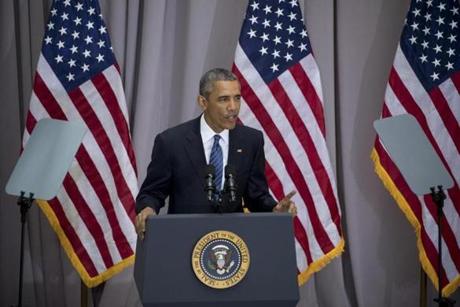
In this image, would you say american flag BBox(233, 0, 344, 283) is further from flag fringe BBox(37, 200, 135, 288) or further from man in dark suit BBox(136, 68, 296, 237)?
man in dark suit BBox(136, 68, 296, 237)

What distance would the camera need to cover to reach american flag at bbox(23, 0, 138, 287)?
5160mm

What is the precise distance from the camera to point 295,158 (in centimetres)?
527

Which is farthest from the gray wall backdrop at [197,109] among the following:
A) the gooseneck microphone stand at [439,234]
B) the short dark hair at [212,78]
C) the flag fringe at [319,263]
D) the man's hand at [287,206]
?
the man's hand at [287,206]

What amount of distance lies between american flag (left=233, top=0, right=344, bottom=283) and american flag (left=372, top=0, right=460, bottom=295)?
0.47 m

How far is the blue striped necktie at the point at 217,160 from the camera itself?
366 centimetres

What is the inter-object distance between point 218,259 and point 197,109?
3087 millimetres

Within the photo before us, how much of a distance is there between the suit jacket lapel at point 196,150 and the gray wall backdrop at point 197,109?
1.99m

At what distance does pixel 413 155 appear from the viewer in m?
4.32

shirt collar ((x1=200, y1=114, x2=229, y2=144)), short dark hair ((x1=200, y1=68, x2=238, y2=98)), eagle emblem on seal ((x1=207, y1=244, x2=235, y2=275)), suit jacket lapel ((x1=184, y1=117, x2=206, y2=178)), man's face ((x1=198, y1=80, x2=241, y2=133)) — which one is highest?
short dark hair ((x1=200, y1=68, x2=238, y2=98))

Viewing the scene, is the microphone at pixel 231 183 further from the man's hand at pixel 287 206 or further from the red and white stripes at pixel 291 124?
the red and white stripes at pixel 291 124

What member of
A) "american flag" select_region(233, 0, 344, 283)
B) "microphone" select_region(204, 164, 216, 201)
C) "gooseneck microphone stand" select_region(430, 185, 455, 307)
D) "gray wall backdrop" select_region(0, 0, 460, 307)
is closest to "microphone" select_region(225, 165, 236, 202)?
"microphone" select_region(204, 164, 216, 201)

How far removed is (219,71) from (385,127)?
1.24 metres

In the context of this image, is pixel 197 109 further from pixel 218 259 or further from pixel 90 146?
pixel 218 259

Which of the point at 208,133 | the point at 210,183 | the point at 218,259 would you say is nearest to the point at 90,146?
the point at 208,133
